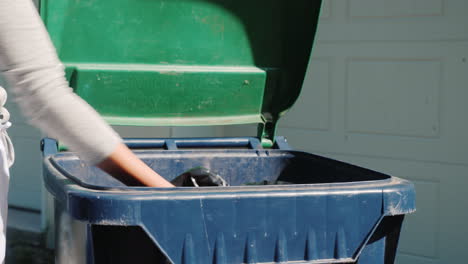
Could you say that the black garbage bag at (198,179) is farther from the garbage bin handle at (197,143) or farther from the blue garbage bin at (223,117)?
the garbage bin handle at (197,143)

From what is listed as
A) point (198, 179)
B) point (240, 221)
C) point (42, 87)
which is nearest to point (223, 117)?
point (198, 179)

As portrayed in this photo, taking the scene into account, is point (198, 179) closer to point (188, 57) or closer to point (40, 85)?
point (188, 57)

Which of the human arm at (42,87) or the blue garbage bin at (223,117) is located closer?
the human arm at (42,87)

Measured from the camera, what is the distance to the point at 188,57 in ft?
10.4

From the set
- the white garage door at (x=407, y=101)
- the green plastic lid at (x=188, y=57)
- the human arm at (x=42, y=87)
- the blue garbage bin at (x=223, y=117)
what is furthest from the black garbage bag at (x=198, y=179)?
the white garage door at (x=407, y=101)

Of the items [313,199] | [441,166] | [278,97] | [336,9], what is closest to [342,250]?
[313,199]

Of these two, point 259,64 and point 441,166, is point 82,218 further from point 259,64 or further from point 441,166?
point 441,166

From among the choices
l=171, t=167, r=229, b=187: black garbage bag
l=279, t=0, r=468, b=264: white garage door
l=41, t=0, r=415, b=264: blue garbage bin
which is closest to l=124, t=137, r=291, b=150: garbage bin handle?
l=41, t=0, r=415, b=264: blue garbage bin

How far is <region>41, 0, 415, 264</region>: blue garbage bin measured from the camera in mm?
2090

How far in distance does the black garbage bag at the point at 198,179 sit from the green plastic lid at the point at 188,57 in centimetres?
48

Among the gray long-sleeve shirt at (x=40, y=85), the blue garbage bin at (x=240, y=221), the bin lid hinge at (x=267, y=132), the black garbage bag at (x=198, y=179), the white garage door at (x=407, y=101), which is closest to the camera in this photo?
the gray long-sleeve shirt at (x=40, y=85)

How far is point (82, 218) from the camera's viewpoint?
2021mm

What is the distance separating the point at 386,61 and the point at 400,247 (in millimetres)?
1091

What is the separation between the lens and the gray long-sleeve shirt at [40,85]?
1448 millimetres
